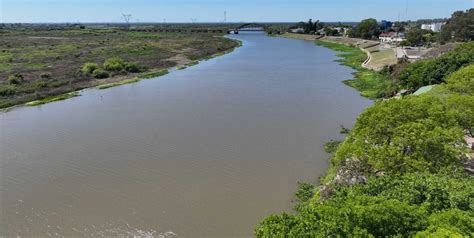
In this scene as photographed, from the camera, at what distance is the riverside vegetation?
332 inches

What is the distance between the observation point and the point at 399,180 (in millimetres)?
10898

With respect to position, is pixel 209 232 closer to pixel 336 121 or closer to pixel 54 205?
pixel 54 205

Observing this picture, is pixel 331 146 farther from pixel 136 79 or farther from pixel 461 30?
pixel 461 30

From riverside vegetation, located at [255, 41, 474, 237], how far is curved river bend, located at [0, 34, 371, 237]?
2.35 m

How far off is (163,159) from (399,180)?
12.9m

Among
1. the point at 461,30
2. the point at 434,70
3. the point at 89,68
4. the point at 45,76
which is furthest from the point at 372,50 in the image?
the point at 45,76

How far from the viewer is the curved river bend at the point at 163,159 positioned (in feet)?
50.1

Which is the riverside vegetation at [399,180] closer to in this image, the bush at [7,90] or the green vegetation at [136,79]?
the green vegetation at [136,79]

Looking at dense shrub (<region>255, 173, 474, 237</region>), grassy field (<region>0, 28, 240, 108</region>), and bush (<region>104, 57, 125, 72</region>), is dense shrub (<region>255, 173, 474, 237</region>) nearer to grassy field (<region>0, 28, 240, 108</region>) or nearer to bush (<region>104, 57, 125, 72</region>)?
grassy field (<region>0, 28, 240, 108</region>)

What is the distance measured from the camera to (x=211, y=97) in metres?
36.1

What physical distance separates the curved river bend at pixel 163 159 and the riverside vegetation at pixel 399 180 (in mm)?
2354

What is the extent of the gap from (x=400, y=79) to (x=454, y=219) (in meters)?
28.5

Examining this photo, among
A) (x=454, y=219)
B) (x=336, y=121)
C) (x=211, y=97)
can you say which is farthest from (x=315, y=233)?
(x=211, y=97)

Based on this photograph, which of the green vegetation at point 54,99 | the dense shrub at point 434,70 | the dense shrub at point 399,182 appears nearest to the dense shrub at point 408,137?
the dense shrub at point 399,182
